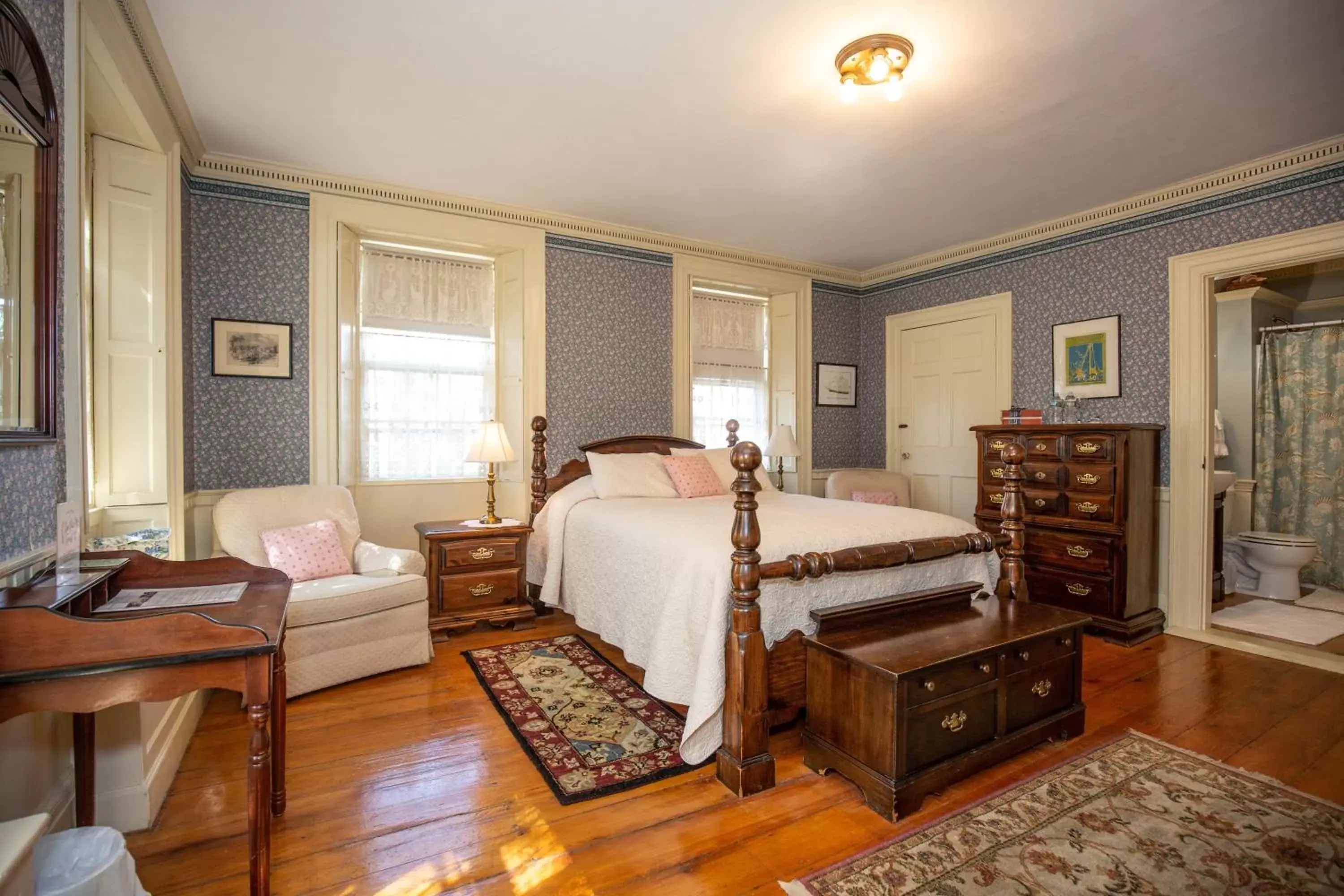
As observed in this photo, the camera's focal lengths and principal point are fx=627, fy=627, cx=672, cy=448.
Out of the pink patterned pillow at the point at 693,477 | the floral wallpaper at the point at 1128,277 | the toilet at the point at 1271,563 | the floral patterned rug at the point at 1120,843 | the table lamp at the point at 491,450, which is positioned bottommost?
the floral patterned rug at the point at 1120,843

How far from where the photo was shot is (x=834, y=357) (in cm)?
566

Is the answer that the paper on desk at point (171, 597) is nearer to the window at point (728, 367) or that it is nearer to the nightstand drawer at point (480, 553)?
the nightstand drawer at point (480, 553)

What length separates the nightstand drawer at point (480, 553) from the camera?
141 inches

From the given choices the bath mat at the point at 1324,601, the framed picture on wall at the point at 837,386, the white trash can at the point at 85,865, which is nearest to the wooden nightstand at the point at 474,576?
the white trash can at the point at 85,865

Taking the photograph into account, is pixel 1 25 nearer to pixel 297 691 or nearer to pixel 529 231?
pixel 297 691

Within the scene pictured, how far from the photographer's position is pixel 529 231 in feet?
14.1

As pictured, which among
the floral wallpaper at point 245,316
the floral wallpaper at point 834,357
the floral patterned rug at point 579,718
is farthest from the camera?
the floral wallpaper at point 834,357

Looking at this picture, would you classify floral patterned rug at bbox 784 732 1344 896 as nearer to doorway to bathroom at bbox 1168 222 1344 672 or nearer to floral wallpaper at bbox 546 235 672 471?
doorway to bathroom at bbox 1168 222 1344 672

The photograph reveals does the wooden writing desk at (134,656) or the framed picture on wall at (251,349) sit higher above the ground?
the framed picture on wall at (251,349)

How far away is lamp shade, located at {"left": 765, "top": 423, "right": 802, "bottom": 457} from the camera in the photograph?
16.3ft

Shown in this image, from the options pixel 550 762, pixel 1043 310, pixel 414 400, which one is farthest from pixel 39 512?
pixel 1043 310

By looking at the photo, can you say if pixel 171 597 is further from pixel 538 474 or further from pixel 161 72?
pixel 538 474

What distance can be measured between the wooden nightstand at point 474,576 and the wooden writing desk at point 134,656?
194cm

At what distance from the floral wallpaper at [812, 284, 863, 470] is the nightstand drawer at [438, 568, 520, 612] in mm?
2898
